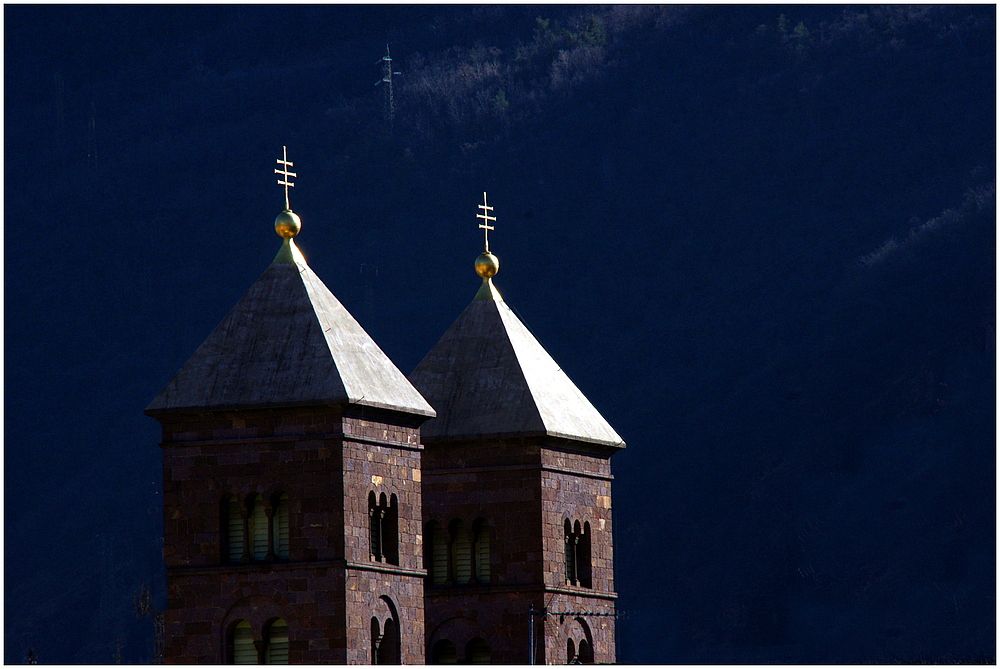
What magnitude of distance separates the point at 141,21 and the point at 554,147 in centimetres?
2633

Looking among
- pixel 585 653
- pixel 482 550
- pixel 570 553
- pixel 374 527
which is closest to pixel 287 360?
pixel 374 527

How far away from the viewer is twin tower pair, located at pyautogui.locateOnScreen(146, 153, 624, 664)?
4059 centimetres

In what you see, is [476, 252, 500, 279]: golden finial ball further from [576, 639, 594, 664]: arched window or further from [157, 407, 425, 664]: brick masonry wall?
[157, 407, 425, 664]: brick masonry wall

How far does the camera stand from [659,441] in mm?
107750

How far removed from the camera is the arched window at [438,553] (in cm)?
4656

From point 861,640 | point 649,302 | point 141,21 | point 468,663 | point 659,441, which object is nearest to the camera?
point 468,663

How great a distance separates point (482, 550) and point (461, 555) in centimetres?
39

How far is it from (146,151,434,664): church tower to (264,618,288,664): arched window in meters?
0.02

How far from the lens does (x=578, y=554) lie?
47.5m

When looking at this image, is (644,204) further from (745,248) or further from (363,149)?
(363,149)

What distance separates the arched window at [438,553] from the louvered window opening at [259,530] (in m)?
5.89

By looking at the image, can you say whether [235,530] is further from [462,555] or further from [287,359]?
[462,555]

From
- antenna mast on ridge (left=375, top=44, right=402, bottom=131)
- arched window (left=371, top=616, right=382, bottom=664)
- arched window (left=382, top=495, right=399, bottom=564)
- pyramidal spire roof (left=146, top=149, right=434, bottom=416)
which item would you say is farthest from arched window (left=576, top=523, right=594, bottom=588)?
antenna mast on ridge (left=375, top=44, right=402, bottom=131)

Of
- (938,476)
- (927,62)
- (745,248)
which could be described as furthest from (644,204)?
(938,476)
